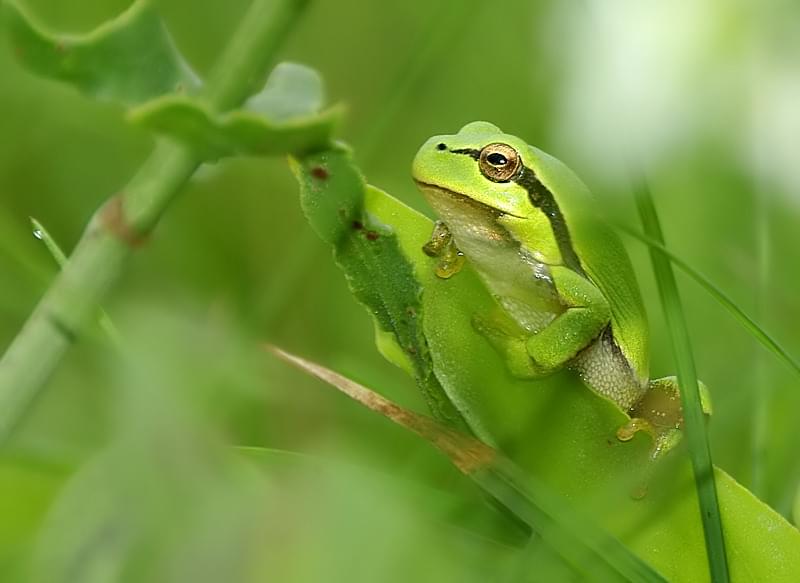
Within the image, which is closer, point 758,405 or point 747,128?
point 747,128

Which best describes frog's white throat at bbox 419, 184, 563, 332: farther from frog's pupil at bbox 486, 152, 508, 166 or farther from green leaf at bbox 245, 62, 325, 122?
green leaf at bbox 245, 62, 325, 122

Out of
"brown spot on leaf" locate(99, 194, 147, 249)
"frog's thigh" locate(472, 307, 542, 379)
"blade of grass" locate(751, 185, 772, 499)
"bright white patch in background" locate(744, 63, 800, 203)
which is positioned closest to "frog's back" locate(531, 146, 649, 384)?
"blade of grass" locate(751, 185, 772, 499)

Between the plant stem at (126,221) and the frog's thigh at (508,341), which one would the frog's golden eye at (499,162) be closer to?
the frog's thigh at (508,341)

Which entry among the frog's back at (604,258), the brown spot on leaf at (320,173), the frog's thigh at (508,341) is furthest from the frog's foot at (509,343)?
the frog's back at (604,258)

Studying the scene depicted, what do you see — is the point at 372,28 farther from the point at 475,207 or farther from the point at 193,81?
the point at 193,81

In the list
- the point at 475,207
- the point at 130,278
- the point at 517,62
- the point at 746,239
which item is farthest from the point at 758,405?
the point at 517,62

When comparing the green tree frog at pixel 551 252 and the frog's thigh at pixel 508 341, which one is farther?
the green tree frog at pixel 551 252

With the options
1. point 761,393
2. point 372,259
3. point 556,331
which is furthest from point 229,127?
point 761,393
